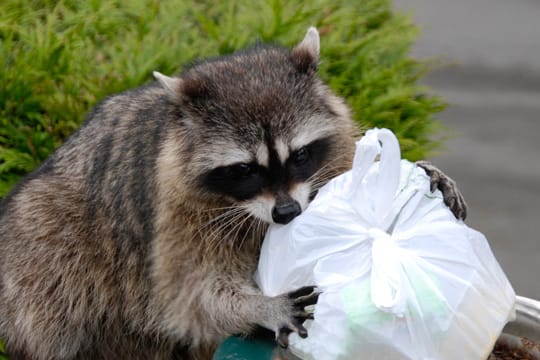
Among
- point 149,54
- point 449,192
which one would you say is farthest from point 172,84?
point 149,54

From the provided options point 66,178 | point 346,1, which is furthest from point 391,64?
point 66,178

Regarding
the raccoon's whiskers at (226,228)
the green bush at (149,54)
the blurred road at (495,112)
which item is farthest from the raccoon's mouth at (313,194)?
the blurred road at (495,112)

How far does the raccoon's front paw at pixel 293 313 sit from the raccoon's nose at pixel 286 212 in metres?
0.23

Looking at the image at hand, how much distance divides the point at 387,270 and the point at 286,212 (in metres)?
0.44

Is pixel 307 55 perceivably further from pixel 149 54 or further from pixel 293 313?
pixel 149 54

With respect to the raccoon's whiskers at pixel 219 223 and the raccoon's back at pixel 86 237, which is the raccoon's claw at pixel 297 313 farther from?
the raccoon's back at pixel 86 237

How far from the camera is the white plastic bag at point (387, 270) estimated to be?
269 cm

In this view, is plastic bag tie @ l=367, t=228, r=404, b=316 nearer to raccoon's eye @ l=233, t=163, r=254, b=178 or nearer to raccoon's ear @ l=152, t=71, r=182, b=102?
raccoon's eye @ l=233, t=163, r=254, b=178

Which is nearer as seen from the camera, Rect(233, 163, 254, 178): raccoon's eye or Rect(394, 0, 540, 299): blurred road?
Rect(233, 163, 254, 178): raccoon's eye

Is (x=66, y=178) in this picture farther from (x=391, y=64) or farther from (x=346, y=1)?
(x=346, y=1)

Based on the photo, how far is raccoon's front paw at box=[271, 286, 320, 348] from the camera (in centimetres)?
295

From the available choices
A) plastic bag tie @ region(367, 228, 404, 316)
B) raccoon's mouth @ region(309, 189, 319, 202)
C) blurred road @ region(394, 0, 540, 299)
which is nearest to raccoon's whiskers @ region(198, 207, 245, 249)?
raccoon's mouth @ region(309, 189, 319, 202)

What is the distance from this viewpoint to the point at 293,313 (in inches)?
117

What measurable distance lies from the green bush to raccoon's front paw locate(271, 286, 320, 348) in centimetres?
197
